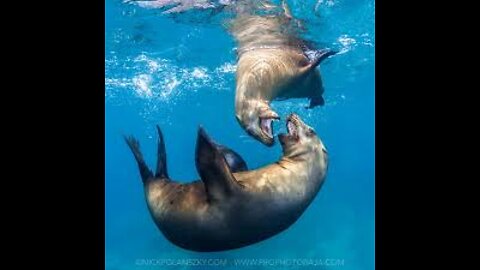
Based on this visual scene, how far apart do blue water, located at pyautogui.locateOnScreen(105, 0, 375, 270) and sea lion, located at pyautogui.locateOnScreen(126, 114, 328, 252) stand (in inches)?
81.3

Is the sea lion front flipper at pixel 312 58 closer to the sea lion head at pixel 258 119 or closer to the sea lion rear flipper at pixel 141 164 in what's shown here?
the sea lion head at pixel 258 119

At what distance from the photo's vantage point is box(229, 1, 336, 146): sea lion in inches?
247

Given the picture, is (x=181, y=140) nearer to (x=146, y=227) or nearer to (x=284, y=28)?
(x=146, y=227)

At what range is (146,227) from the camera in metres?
28.8

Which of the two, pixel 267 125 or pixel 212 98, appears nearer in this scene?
pixel 267 125

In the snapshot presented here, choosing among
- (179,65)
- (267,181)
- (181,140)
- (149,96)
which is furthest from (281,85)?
(181,140)

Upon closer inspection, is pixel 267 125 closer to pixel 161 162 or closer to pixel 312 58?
pixel 161 162

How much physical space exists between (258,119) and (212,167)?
1376mm

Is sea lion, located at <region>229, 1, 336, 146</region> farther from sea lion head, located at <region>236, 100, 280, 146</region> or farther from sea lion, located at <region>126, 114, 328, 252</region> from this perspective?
sea lion, located at <region>126, 114, 328, 252</region>

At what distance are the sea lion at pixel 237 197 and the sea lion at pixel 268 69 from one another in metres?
0.42

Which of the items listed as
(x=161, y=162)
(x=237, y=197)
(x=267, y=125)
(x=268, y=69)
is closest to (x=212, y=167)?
(x=237, y=197)

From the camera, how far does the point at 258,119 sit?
615 centimetres

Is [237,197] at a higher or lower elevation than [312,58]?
higher

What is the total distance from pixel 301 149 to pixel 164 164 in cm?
178
